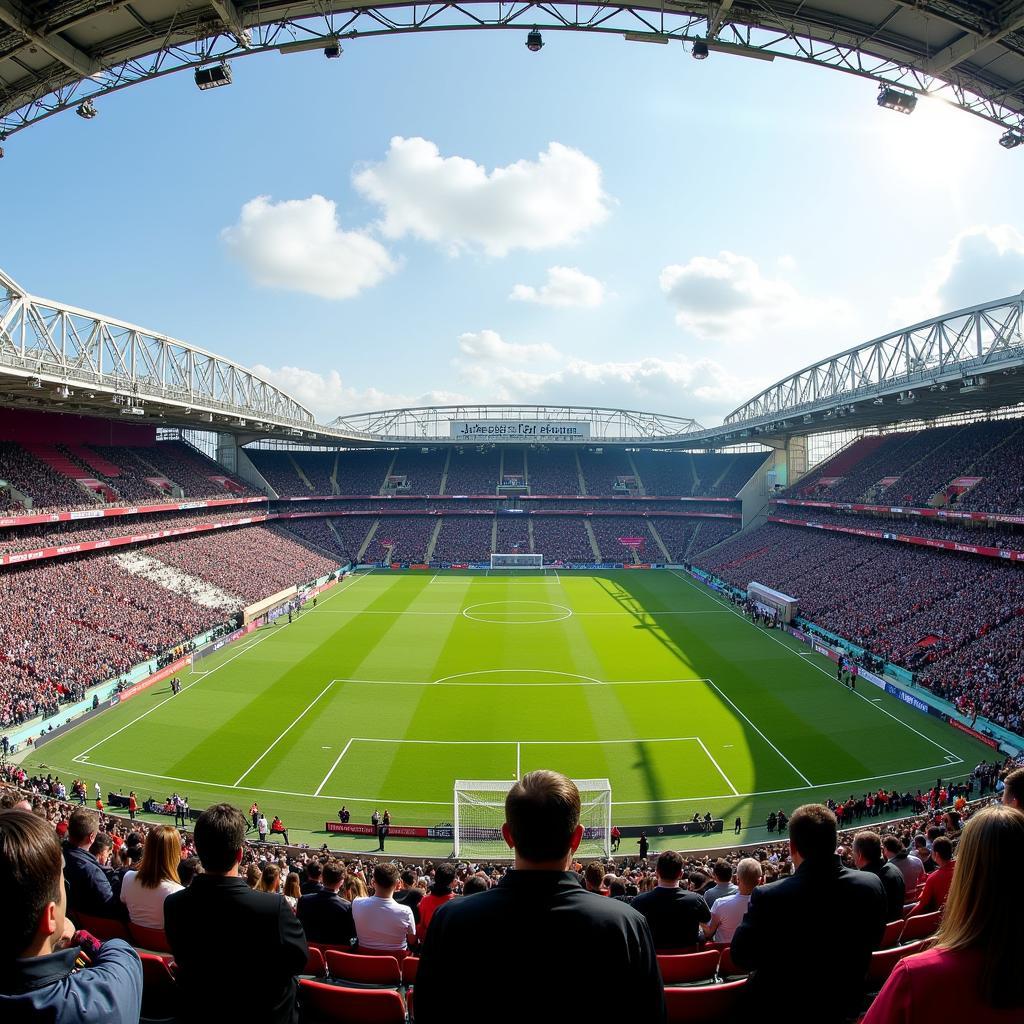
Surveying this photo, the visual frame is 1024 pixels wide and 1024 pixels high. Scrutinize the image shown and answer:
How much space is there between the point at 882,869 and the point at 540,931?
504 cm

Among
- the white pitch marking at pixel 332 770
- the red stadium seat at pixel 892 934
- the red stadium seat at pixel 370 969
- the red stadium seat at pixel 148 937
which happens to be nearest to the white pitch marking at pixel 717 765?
the white pitch marking at pixel 332 770

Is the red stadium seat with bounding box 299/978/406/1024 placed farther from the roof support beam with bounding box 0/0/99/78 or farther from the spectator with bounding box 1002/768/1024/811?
the roof support beam with bounding box 0/0/99/78

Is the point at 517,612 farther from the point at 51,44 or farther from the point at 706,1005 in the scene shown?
the point at 706,1005

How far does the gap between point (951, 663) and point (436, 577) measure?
4216 cm

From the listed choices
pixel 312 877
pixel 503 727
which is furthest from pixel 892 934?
pixel 503 727

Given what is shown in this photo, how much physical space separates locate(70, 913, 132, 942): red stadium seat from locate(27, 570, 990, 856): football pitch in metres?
14.6

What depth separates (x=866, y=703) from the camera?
30.0 m

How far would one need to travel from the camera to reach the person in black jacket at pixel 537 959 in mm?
2207

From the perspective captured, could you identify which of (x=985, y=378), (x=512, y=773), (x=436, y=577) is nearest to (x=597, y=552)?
(x=436, y=577)

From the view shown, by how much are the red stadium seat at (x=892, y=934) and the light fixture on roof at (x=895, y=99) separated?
14292 millimetres

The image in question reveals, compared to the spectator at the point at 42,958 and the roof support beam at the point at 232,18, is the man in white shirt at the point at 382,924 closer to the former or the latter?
the spectator at the point at 42,958

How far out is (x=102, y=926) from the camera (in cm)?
559

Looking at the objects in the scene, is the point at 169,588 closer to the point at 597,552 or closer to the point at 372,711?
the point at 372,711

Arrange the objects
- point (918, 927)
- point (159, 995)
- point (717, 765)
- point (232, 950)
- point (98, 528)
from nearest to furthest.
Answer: point (232, 950)
point (159, 995)
point (918, 927)
point (717, 765)
point (98, 528)
